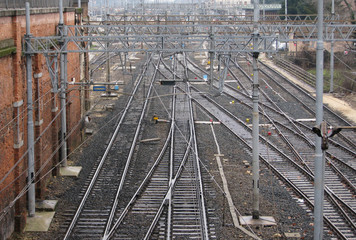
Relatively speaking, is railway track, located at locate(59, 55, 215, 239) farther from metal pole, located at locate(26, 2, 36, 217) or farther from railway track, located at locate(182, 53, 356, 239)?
railway track, located at locate(182, 53, 356, 239)

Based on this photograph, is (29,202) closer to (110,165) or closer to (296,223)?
(110,165)

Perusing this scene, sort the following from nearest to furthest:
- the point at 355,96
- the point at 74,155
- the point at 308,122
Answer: the point at 74,155, the point at 308,122, the point at 355,96

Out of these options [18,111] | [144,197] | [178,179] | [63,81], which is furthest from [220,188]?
[18,111]

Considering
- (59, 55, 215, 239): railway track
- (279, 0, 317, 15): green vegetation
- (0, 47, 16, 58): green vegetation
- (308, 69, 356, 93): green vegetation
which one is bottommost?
(59, 55, 215, 239): railway track

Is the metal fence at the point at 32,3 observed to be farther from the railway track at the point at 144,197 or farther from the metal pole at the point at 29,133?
the railway track at the point at 144,197

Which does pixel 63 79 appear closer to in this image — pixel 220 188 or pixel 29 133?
pixel 29 133

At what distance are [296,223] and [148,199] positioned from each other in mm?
3983

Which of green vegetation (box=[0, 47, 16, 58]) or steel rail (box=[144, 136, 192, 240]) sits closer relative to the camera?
green vegetation (box=[0, 47, 16, 58])

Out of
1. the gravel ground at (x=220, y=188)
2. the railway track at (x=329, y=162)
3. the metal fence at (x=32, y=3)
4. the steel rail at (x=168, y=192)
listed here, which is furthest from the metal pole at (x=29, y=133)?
the railway track at (x=329, y=162)

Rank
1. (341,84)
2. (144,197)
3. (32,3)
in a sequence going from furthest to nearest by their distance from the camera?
(341,84) < (32,3) < (144,197)

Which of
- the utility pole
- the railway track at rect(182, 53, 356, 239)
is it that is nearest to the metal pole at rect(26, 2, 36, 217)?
the utility pole

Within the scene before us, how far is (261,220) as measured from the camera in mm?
13328

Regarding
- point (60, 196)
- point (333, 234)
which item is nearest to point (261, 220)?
point (333, 234)

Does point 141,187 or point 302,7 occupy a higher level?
point 302,7
